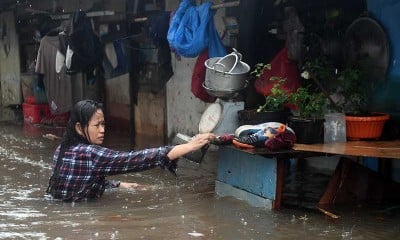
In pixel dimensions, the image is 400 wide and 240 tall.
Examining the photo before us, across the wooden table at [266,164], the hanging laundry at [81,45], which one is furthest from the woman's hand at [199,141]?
the hanging laundry at [81,45]

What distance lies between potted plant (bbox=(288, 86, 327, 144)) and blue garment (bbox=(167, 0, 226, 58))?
2.21m

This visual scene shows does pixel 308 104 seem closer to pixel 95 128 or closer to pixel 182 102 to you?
pixel 95 128

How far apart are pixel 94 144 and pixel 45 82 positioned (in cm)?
748

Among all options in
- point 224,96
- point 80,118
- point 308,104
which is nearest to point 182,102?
point 224,96

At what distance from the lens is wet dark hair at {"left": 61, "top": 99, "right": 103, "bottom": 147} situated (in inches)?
202

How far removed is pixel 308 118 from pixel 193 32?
2.62 metres

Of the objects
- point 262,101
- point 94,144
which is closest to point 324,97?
point 262,101

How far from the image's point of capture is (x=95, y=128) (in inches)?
205

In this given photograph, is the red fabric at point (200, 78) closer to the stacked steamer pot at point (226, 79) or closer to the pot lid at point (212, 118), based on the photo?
the stacked steamer pot at point (226, 79)

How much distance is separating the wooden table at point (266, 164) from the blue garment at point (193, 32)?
2028 mm

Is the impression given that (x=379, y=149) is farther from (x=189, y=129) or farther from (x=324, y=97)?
(x=189, y=129)

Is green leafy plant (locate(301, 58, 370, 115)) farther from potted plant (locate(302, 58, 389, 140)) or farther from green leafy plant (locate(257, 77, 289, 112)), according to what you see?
green leafy plant (locate(257, 77, 289, 112))

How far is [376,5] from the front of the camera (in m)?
6.52

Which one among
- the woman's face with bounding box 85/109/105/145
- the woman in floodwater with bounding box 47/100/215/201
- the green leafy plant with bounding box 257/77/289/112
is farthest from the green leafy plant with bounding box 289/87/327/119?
the woman's face with bounding box 85/109/105/145
